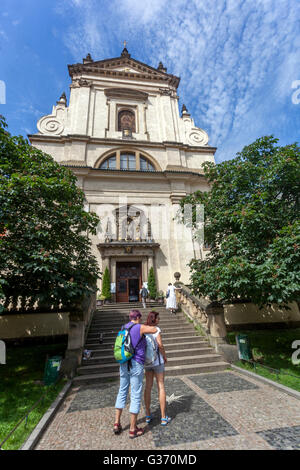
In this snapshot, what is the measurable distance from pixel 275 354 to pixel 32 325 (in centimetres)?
1044

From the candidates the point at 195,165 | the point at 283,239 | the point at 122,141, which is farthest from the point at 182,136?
the point at 283,239

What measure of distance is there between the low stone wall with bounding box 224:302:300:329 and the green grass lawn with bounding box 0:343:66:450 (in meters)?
8.75

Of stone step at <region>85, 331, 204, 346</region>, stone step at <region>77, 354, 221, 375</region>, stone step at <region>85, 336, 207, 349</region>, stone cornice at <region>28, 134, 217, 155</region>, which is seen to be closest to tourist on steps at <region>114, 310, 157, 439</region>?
stone step at <region>77, 354, 221, 375</region>

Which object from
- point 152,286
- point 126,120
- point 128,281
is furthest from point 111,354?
point 126,120

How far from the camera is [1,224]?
19.6 feet

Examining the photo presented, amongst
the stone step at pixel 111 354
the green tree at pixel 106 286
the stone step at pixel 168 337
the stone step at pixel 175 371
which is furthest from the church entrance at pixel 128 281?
the stone step at pixel 175 371

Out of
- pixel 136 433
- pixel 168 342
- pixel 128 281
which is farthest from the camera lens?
pixel 128 281

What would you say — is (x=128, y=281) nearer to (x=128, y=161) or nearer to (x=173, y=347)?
(x=173, y=347)

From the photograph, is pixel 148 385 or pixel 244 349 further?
pixel 244 349

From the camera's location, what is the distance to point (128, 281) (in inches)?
650

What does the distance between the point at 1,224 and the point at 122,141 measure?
16072 mm

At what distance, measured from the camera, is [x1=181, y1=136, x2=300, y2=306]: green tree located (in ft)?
21.5

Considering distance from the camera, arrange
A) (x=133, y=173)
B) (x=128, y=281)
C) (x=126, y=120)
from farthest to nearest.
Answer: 1. (x=126, y=120)
2. (x=133, y=173)
3. (x=128, y=281)

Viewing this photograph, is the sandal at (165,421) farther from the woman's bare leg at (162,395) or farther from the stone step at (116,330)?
the stone step at (116,330)
